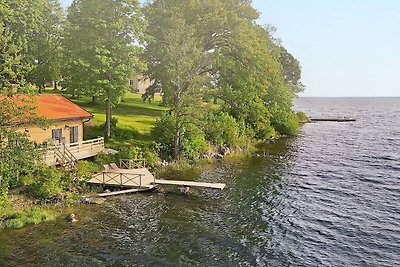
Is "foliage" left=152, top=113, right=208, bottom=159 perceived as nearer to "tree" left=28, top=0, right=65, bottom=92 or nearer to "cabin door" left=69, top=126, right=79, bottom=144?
"cabin door" left=69, top=126, right=79, bottom=144

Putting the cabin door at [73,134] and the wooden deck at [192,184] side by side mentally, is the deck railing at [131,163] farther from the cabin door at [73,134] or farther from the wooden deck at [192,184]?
the cabin door at [73,134]

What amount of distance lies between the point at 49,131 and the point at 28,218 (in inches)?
442

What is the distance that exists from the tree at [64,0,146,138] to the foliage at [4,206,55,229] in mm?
15826

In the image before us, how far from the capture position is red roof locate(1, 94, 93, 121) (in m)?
33.9

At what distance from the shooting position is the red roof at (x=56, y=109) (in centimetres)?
3388

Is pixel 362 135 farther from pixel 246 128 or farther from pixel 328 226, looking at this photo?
pixel 328 226

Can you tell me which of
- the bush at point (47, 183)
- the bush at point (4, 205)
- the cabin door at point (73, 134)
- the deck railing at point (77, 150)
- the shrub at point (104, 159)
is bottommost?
the bush at point (4, 205)

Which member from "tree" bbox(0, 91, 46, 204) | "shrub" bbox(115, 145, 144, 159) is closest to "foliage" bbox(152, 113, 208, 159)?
"shrub" bbox(115, 145, 144, 159)

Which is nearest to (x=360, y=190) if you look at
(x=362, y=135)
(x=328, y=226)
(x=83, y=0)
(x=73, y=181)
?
(x=328, y=226)

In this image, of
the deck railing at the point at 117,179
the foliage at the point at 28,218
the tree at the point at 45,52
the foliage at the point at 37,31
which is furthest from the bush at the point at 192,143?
the tree at the point at 45,52

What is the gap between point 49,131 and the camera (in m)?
33.5

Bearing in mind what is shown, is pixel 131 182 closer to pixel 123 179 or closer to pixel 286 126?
pixel 123 179

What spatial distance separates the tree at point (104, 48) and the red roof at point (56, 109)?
2459 millimetres

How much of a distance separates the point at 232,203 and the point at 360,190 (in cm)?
1271
